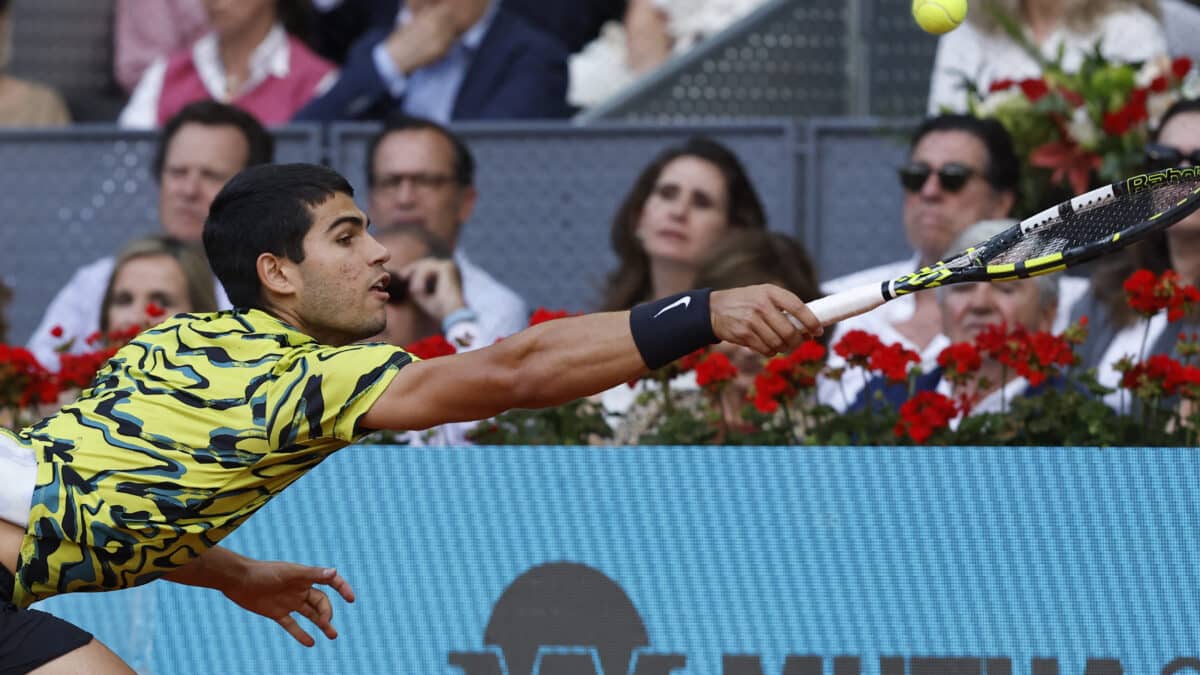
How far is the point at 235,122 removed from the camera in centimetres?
737

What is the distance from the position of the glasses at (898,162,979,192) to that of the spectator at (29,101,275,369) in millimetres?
2553

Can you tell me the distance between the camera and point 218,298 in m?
7.23

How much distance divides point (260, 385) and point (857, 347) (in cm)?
224

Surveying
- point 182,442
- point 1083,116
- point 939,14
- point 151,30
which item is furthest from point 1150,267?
point 151,30

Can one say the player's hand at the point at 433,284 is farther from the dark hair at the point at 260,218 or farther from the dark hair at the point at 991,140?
the dark hair at the point at 260,218

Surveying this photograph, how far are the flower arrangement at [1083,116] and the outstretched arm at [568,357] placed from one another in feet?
12.5

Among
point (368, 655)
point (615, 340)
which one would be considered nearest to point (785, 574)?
point (368, 655)

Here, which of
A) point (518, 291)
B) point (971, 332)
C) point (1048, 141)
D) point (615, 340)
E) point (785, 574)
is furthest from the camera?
point (518, 291)

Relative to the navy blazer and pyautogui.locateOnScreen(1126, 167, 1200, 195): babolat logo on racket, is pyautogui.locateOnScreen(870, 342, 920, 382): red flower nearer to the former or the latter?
pyautogui.locateOnScreen(1126, 167, 1200, 195): babolat logo on racket

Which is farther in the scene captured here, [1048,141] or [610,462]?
[1048,141]

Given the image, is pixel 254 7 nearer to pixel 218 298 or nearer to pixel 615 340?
pixel 218 298

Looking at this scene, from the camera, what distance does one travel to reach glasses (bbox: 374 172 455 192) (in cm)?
730

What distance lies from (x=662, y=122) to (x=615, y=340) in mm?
4325

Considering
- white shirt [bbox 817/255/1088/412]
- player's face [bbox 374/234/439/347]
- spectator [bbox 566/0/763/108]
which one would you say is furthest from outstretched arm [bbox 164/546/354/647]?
spectator [bbox 566/0/763/108]
